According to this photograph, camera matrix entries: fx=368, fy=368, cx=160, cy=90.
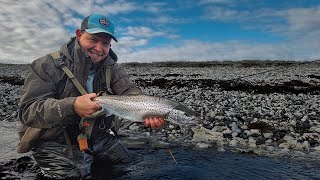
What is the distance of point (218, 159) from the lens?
8.47m

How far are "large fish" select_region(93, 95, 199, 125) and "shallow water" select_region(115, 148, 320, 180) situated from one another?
2.01 m

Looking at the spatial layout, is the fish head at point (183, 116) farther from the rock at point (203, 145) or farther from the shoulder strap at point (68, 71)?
the rock at point (203, 145)

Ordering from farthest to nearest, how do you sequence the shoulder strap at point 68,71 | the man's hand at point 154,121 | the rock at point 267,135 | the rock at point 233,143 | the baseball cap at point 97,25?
the rock at point 267,135 < the rock at point 233,143 < the shoulder strap at point 68,71 < the baseball cap at point 97,25 < the man's hand at point 154,121

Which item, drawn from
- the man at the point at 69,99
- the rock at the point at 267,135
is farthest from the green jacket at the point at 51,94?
the rock at the point at 267,135

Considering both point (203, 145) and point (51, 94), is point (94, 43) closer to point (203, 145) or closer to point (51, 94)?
point (51, 94)

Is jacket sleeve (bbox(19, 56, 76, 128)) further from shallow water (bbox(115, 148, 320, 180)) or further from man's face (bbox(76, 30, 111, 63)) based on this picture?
shallow water (bbox(115, 148, 320, 180))

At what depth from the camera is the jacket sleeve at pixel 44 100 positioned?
5910mm

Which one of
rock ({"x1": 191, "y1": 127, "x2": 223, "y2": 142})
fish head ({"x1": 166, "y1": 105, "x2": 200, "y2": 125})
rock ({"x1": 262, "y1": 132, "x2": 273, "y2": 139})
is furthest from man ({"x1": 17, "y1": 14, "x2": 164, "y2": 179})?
rock ({"x1": 262, "y1": 132, "x2": 273, "y2": 139})

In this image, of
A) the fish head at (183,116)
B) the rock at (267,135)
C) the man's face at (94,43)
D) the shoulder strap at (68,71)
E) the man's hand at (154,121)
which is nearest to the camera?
the fish head at (183,116)

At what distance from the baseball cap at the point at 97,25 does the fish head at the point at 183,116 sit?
5.88 feet

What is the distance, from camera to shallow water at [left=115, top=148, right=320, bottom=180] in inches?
289

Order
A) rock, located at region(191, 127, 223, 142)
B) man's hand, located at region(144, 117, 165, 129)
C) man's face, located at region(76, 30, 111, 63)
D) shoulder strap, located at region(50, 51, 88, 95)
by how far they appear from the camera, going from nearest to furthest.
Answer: man's hand, located at region(144, 117, 165, 129) → man's face, located at region(76, 30, 111, 63) → shoulder strap, located at region(50, 51, 88, 95) → rock, located at region(191, 127, 223, 142)

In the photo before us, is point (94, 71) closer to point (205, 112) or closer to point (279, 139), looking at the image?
point (279, 139)

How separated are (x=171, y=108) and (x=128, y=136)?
569 centimetres
